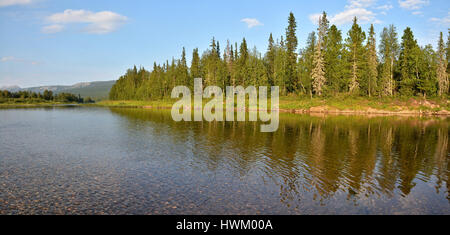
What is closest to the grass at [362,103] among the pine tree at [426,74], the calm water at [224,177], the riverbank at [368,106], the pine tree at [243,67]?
the riverbank at [368,106]

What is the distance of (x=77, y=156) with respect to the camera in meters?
21.8

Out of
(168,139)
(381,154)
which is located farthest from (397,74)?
(168,139)

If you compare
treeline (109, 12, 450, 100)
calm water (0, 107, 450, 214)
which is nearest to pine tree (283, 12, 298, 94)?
treeline (109, 12, 450, 100)

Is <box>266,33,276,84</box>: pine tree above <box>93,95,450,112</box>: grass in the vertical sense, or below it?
above

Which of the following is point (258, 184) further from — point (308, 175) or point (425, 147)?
point (425, 147)

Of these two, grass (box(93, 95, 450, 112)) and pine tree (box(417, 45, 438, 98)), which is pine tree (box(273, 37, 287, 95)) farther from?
pine tree (box(417, 45, 438, 98))

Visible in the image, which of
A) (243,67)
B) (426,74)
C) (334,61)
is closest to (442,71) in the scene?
(426,74)

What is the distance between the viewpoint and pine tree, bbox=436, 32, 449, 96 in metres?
74.2

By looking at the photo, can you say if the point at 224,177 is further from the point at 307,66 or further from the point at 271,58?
the point at 271,58

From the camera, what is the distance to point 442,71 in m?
74.4

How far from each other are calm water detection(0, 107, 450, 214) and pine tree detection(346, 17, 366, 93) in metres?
53.1

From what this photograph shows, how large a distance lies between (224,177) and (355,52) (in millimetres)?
75289

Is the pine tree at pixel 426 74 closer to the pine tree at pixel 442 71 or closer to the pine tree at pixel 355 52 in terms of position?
the pine tree at pixel 442 71
